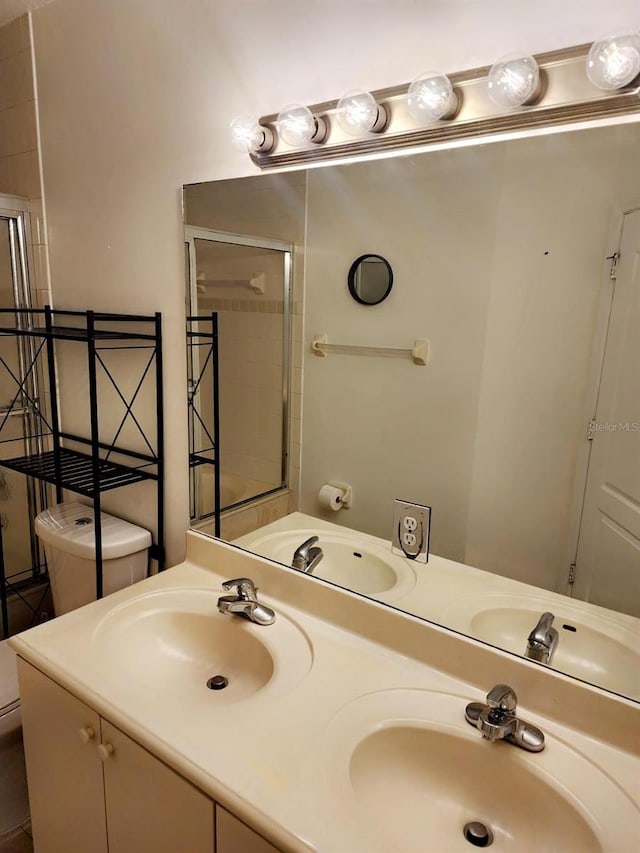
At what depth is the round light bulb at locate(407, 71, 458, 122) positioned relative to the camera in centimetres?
97

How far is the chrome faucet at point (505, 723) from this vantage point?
88 cm

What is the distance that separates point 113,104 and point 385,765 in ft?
5.81

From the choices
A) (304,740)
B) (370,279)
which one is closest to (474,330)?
(370,279)

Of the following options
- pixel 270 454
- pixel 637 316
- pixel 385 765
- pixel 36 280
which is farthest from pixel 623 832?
pixel 36 280

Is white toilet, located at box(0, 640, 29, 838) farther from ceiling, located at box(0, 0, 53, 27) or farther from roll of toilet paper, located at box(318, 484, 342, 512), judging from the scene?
ceiling, located at box(0, 0, 53, 27)

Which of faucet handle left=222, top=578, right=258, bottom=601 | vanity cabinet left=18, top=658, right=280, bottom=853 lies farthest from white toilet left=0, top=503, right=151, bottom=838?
faucet handle left=222, top=578, right=258, bottom=601

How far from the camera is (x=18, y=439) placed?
207 centimetres

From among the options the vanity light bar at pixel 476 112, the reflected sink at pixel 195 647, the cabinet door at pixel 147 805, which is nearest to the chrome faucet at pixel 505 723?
the reflected sink at pixel 195 647

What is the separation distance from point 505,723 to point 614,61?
3.49 feet

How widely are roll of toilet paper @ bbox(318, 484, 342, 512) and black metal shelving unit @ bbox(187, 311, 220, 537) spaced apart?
349 millimetres

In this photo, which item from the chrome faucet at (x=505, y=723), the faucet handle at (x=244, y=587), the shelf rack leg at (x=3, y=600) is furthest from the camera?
the shelf rack leg at (x=3, y=600)

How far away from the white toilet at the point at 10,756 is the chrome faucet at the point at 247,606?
31.3 inches

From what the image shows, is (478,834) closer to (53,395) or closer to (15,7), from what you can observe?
(53,395)

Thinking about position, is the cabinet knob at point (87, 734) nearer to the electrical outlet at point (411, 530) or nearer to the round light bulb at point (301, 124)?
the electrical outlet at point (411, 530)
